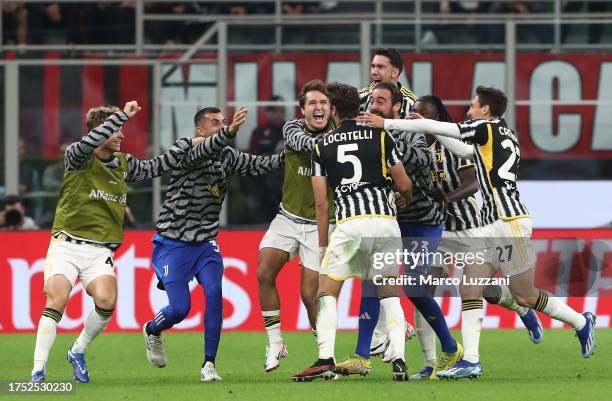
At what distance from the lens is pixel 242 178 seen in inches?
672

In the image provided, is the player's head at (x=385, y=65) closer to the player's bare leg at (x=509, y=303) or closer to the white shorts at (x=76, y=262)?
the player's bare leg at (x=509, y=303)

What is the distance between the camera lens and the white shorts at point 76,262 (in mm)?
11477

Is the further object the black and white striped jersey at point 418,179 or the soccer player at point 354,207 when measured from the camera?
the black and white striped jersey at point 418,179

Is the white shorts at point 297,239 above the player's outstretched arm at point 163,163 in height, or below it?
below

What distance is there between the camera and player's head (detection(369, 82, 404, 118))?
1127cm

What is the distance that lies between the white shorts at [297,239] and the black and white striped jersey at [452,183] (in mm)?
921

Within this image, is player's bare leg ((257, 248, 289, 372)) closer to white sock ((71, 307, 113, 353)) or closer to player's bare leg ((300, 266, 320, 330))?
player's bare leg ((300, 266, 320, 330))

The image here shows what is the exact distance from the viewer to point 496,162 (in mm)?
11297

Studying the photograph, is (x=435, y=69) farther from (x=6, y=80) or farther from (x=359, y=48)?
(x=6, y=80)

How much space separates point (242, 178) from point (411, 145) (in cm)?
564

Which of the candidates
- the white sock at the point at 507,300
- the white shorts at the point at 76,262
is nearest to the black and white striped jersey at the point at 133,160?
the white shorts at the point at 76,262

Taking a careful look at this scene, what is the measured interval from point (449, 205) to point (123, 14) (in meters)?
7.38

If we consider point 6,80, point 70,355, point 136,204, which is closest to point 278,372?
point 70,355

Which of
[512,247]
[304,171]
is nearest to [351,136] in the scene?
[304,171]
